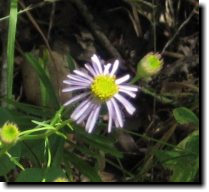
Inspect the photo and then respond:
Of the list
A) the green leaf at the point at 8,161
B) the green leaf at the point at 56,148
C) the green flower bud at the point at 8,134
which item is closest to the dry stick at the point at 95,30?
the green leaf at the point at 56,148

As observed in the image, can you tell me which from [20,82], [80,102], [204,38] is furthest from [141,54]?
[80,102]

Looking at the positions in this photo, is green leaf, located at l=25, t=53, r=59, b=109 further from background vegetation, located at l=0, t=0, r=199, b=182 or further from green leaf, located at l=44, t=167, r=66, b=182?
green leaf, located at l=44, t=167, r=66, b=182

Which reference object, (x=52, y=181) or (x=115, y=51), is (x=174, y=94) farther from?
(x=52, y=181)

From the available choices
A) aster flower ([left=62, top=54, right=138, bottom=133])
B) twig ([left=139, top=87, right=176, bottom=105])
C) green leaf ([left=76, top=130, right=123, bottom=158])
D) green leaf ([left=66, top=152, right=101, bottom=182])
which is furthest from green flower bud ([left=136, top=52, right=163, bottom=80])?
twig ([left=139, top=87, right=176, bottom=105])

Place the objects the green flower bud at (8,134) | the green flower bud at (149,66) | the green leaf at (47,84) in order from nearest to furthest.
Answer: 1. the green flower bud at (8,134)
2. the green flower bud at (149,66)
3. the green leaf at (47,84)

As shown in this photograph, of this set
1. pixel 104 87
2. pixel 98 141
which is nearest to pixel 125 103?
pixel 104 87

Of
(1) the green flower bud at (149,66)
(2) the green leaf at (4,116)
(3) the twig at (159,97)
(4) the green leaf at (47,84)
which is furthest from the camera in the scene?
(3) the twig at (159,97)

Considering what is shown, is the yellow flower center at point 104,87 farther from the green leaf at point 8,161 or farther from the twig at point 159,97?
the twig at point 159,97

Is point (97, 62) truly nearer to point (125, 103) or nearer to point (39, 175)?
point (125, 103)
